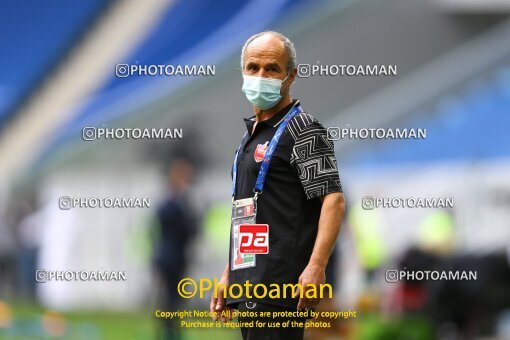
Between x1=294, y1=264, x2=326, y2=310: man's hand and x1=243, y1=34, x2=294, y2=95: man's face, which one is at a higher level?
x1=243, y1=34, x2=294, y2=95: man's face

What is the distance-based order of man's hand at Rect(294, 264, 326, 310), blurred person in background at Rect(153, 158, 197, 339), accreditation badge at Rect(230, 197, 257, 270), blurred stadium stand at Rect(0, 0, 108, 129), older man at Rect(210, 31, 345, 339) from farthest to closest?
blurred person in background at Rect(153, 158, 197, 339) → blurred stadium stand at Rect(0, 0, 108, 129) → accreditation badge at Rect(230, 197, 257, 270) → older man at Rect(210, 31, 345, 339) → man's hand at Rect(294, 264, 326, 310)

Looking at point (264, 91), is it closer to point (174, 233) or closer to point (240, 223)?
point (240, 223)

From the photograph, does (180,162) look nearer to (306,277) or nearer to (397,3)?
(397,3)

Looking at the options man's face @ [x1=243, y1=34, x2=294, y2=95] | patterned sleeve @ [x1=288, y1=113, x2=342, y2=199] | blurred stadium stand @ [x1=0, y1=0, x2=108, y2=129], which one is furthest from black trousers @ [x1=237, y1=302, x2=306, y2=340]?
blurred stadium stand @ [x1=0, y1=0, x2=108, y2=129]

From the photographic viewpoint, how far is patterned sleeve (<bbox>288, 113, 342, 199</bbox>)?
3.96 meters

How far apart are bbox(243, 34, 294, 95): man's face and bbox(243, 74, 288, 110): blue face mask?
Answer: 0.06 feet

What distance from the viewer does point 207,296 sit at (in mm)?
5738

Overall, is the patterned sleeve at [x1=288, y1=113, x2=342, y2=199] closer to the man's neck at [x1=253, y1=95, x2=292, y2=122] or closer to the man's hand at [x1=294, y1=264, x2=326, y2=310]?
the man's neck at [x1=253, y1=95, x2=292, y2=122]

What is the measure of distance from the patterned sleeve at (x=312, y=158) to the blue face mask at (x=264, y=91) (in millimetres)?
118

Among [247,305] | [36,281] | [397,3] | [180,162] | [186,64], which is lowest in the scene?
[247,305]

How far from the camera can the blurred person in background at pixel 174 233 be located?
6590 mm

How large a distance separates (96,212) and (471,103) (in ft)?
7.65

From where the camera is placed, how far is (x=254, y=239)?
4.07 metres

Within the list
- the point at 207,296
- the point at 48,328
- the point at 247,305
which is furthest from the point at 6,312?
the point at 247,305
